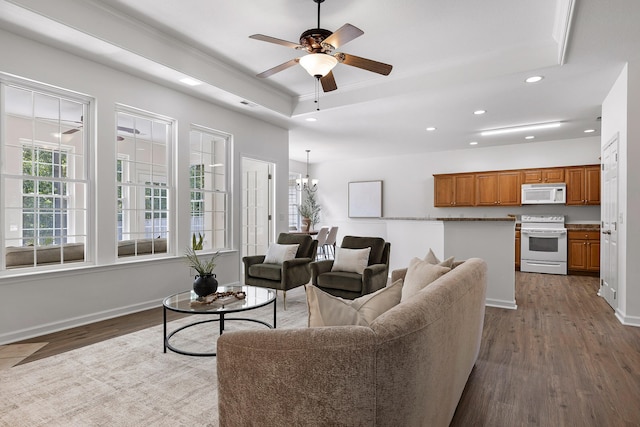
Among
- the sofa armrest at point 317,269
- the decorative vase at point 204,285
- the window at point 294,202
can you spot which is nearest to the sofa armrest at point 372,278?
the sofa armrest at point 317,269

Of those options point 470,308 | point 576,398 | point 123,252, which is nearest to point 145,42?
point 123,252

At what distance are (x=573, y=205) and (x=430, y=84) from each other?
4.79 m

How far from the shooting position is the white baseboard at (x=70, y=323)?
3.15 metres

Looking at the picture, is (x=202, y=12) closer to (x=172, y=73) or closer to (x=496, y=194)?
(x=172, y=73)

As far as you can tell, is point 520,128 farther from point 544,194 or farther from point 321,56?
point 321,56

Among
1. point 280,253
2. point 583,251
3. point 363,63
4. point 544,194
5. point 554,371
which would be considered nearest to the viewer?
point 554,371

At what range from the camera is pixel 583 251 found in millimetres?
6645

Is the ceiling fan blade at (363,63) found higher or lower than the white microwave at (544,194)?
higher

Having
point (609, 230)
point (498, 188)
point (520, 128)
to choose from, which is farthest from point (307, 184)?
point (609, 230)

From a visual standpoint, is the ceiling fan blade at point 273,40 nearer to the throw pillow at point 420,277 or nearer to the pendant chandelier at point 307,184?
the throw pillow at point 420,277

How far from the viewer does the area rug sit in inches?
77.8

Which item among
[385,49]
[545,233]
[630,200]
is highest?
[385,49]

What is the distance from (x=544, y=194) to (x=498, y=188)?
0.87m

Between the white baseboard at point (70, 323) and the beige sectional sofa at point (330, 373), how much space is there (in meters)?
3.14
